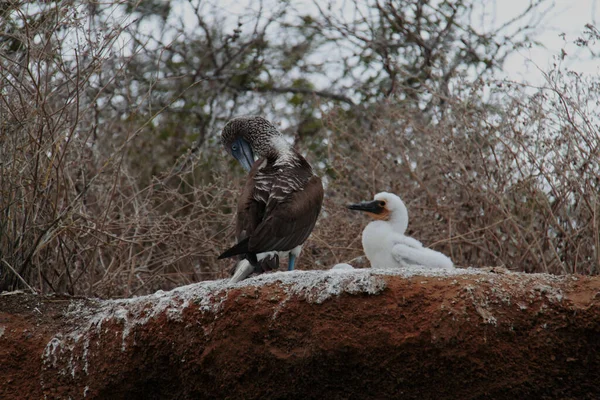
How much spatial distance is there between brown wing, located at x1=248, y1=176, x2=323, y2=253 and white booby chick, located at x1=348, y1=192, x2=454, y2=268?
1.37 feet

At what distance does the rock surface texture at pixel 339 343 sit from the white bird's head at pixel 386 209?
1594 millimetres

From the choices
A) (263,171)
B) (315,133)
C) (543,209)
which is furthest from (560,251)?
(315,133)

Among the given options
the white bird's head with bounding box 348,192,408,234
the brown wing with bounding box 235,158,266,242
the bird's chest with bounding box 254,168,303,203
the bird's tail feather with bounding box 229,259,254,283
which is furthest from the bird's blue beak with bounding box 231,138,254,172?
the bird's tail feather with bounding box 229,259,254,283

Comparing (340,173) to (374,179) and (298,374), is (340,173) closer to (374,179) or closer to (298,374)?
(374,179)

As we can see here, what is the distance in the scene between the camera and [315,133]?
10.6 m

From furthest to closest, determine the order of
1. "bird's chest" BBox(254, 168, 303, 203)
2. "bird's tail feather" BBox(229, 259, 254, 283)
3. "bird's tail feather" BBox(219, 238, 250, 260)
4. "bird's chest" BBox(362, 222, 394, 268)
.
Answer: "bird's chest" BBox(362, 222, 394, 268)
"bird's chest" BBox(254, 168, 303, 203)
"bird's tail feather" BBox(229, 259, 254, 283)
"bird's tail feather" BBox(219, 238, 250, 260)

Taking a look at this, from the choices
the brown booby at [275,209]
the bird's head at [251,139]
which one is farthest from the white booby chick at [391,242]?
the bird's head at [251,139]

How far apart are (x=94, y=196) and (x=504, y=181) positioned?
131 inches

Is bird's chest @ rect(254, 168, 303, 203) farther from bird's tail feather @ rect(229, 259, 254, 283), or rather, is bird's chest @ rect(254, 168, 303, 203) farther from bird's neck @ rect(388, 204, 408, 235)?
bird's neck @ rect(388, 204, 408, 235)

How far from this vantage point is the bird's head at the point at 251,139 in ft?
18.9

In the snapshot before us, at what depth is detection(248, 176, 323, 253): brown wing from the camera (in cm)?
465

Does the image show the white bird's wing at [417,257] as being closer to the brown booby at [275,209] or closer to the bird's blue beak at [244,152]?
the brown booby at [275,209]

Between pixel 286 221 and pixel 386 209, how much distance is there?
37.4 inches

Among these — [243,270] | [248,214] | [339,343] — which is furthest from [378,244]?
[339,343]
